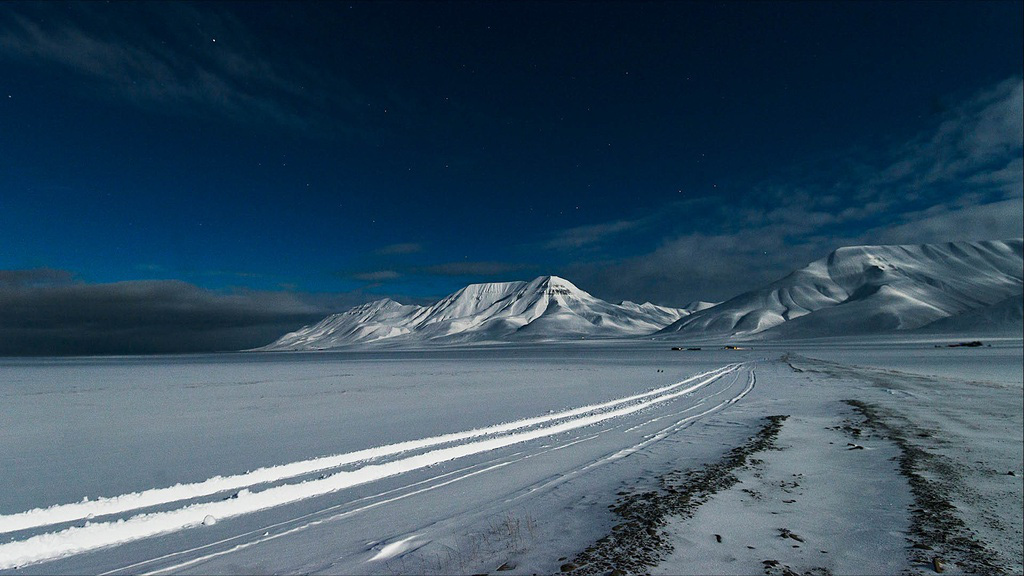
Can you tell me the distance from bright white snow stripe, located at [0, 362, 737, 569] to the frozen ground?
0.10 feet

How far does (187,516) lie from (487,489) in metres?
4.20

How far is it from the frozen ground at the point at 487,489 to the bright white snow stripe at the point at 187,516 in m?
0.03

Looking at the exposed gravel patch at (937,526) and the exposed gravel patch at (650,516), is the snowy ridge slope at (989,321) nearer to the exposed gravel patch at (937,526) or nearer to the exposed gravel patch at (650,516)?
the exposed gravel patch at (937,526)

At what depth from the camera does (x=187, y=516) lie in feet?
22.1

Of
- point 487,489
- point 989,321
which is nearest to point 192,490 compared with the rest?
point 487,489

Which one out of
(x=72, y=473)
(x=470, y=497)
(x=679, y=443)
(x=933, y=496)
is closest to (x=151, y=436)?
(x=72, y=473)

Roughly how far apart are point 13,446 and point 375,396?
12.7 metres

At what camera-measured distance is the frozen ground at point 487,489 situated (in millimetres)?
5465

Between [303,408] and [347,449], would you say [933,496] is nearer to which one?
[347,449]

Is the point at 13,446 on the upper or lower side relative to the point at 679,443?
upper

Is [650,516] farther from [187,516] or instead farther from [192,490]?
[192,490]

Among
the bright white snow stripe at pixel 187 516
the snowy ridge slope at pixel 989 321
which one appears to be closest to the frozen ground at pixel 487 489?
the bright white snow stripe at pixel 187 516

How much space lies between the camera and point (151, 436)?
42.1 ft

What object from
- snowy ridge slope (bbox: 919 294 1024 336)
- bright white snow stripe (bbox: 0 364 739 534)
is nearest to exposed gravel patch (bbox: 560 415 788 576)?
bright white snow stripe (bbox: 0 364 739 534)
